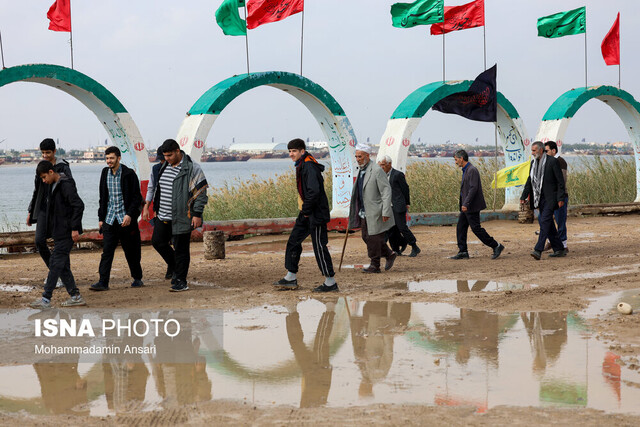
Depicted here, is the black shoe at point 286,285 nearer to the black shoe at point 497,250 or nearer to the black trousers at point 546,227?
the black shoe at point 497,250

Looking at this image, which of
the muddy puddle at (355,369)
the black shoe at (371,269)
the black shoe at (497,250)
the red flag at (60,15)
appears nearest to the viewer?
the muddy puddle at (355,369)

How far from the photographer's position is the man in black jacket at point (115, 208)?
935cm

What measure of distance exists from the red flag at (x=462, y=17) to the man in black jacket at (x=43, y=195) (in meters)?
10.6

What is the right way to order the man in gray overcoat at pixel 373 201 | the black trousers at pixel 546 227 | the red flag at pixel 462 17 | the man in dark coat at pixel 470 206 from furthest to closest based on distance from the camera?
the red flag at pixel 462 17
the man in dark coat at pixel 470 206
the black trousers at pixel 546 227
the man in gray overcoat at pixel 373 201

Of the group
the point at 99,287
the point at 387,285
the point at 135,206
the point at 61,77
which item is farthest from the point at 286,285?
the point at 61,77

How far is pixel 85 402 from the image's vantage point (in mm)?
5176

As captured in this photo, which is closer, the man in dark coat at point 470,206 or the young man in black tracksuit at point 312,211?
the young man in black tracksuit at point 312,211

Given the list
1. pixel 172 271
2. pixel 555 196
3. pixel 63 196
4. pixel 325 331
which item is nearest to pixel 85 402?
pixel 325 331

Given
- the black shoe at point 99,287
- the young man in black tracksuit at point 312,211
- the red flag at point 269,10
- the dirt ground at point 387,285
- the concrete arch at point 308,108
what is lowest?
the dirt ground at point 387,285

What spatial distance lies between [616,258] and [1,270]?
8895 mm

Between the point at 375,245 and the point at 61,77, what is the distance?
5990 mm

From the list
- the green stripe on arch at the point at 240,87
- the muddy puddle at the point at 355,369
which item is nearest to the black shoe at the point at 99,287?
the muddy puddle at the point at 355,369

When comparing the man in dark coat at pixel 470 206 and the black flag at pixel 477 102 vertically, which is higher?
the black flag at pixel 477 102

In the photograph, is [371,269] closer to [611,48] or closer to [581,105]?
[581,105]
